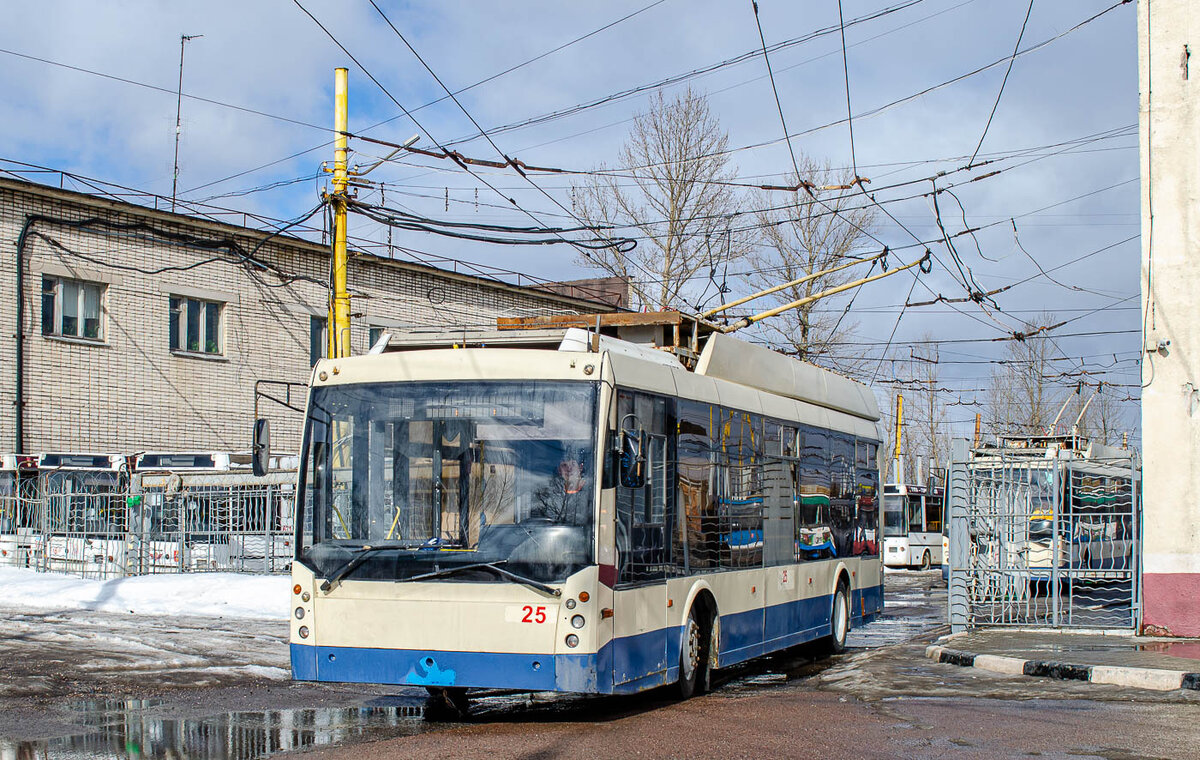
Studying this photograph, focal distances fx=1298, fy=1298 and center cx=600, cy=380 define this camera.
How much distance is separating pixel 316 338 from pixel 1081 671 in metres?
25.3

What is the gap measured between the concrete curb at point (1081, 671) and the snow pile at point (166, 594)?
1119 cm

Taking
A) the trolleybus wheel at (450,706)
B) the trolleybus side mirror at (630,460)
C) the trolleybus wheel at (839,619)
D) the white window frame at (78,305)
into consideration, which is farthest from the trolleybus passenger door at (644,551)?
the white window frame at (78,305)

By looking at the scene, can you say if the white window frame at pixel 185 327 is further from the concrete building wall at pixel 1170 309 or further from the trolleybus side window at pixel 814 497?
the concrete building wall at pixel 1170 309

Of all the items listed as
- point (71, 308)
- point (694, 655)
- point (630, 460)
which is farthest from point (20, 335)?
point (630, 460)

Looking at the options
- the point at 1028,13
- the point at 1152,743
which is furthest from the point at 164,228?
the point at 1152,743

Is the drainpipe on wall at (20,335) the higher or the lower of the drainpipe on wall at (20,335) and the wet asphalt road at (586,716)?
the higher

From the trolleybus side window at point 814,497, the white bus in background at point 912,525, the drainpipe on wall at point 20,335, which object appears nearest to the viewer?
the trolleybus side window at point 814,497

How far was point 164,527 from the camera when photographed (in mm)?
27531

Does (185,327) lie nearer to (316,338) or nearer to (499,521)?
(316,338)

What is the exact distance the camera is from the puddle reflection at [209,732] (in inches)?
336

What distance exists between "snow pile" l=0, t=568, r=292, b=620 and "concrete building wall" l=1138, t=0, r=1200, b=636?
41.7 ft

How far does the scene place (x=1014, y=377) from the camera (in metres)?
64.4

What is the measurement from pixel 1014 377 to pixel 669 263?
33.1 m

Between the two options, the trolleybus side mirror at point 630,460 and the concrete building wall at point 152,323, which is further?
the concrete building wall at point 152,323
